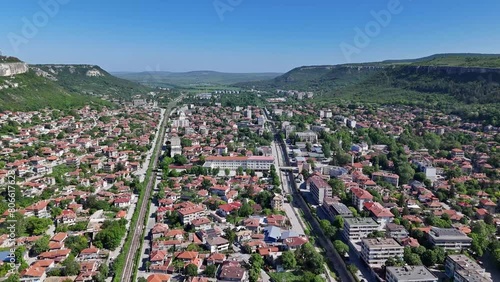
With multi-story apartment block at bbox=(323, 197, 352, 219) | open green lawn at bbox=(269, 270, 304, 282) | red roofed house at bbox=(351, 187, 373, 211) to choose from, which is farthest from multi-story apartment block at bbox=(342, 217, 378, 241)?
open green lawn at bbox=(269, 270, 304, 282)

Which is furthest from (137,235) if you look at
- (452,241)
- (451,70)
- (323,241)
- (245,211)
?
(451,70)

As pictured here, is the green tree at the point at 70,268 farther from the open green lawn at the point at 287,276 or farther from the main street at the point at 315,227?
the main street at the point at 315,227

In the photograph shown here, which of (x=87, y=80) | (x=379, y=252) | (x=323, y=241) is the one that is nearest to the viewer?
(x=379, y=252)

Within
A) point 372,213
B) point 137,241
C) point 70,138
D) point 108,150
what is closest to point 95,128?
point 70,138

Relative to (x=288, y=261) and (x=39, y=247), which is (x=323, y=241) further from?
(x=39, y=247)

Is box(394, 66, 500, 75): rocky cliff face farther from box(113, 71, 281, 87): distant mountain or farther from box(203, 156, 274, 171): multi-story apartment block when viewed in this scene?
box(113, 71, 281, 87): distant mountain

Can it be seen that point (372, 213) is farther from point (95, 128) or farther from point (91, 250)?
point (95, 128)
